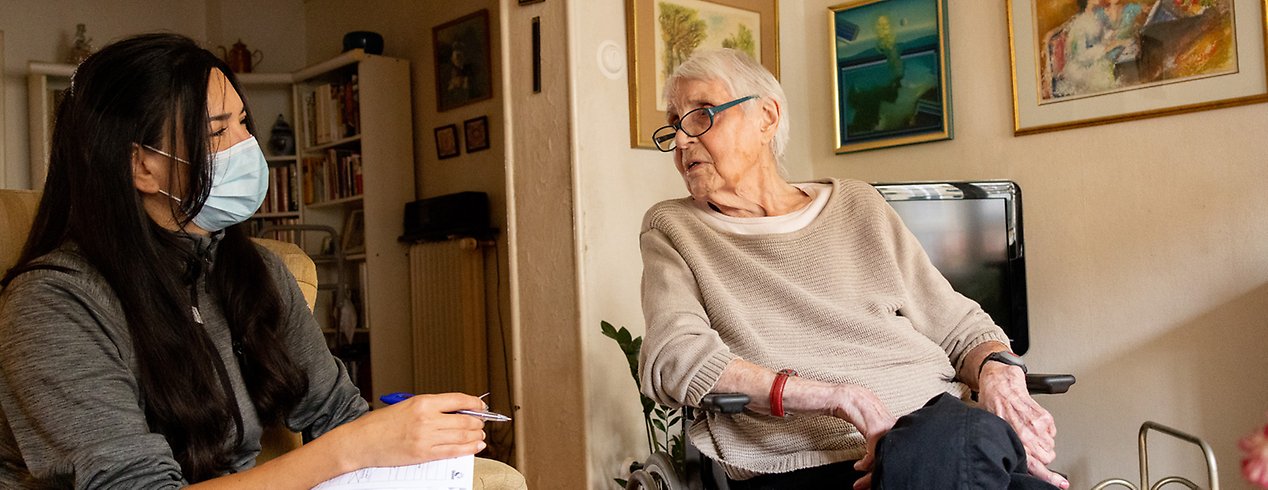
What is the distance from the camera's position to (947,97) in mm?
2744

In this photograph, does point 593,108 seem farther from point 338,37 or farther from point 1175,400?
point 338,37

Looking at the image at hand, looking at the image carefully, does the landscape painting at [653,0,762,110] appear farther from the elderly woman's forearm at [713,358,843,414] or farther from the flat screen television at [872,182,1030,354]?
the elderly woman's forearm at [713,358,843,414]

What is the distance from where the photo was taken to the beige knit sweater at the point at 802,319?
1.61 m

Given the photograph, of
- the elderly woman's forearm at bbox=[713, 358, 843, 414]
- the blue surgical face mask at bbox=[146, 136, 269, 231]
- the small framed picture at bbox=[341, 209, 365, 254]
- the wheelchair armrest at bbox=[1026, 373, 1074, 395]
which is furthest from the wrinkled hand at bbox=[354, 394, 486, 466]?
the small framed picture at bbox=[341, 209, 365, 254]

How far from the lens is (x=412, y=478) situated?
112 centimetres

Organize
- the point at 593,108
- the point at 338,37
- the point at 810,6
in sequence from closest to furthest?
the point at 593,108 < the point at 810,6 < the point at 338,37

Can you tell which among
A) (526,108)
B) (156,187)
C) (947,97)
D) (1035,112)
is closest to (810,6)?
(947,97)

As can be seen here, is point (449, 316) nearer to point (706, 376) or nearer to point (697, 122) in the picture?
point (697, 122)

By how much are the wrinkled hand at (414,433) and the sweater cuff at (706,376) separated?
1.58 feet

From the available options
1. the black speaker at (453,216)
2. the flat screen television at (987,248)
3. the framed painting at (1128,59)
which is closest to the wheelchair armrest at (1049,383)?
the flat screen television at (987,248)

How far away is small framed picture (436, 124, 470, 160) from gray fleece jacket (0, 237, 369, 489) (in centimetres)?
318

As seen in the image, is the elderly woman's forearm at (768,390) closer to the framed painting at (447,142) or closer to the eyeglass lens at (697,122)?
the eyeglass lens at (697,122)

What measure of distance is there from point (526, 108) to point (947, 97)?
46.7 inches

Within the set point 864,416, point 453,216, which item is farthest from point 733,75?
point 453,216
